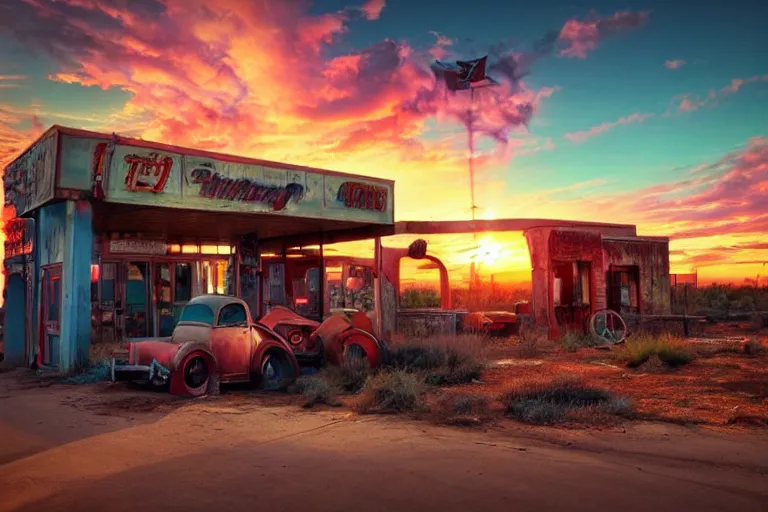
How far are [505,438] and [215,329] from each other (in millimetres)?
5624

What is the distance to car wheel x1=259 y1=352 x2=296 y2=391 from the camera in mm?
10891

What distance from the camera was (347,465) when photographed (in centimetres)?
565

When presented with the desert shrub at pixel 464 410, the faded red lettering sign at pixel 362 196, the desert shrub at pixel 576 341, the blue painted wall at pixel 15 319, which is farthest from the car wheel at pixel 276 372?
the desert shrub at pixel 576 341

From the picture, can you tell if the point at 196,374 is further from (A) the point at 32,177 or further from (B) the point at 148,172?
(A) the point at 32,177

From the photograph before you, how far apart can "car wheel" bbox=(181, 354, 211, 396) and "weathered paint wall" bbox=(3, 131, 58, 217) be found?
4.67 m

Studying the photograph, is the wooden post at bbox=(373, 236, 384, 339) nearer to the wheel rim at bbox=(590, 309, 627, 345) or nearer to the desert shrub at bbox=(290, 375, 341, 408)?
the wheel rim at bbox=(590, 309, 627, 345)

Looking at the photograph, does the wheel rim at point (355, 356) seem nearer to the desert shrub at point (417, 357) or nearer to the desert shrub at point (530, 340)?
the desert shrub at point (417, 357)

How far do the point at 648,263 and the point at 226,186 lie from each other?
16.0 m

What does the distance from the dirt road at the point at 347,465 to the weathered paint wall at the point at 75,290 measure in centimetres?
393

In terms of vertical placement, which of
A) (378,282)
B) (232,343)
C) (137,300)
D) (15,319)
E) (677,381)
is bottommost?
(677,381)

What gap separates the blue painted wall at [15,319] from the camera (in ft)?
53.0

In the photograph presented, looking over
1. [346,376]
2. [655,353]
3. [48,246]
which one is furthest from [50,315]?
[655,353]

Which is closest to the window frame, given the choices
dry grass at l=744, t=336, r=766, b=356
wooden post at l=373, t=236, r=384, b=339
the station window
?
wooden post at l=373, t=236, r=384, b=339

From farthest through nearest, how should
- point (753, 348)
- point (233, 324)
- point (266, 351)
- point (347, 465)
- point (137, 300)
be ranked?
point (137, 300), point (753, 348), point (266, 351), point (233, 324), point (347, 465)
